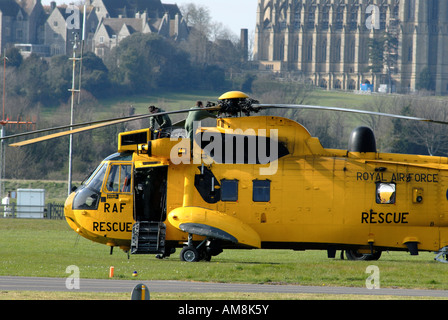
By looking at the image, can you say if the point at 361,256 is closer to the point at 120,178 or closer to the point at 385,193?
the point at 385,193

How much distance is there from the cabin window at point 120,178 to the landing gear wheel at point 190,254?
2134mm

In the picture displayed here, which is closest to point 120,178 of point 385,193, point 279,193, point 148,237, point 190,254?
point 148,237

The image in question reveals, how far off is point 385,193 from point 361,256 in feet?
9.87

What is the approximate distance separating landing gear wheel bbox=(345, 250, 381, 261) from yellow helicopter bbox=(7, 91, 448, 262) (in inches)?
65.7

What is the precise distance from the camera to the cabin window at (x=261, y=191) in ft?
77.5

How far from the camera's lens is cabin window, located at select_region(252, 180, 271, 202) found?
930 inches

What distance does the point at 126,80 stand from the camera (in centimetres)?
16112

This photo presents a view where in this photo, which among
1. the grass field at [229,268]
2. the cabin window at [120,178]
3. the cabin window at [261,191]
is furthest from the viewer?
the cabin window at [120,178]

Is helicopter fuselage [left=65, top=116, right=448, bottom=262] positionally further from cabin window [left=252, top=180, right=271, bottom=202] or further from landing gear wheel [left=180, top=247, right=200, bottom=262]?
landing gear wheel [left=180, top=247, right=200, bottom=262]

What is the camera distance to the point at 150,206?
24.1 m

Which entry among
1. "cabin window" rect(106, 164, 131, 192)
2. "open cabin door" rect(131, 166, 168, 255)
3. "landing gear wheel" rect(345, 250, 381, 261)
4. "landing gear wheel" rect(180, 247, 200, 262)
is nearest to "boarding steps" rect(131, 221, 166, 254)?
"open cabin door" rect(131, 166, 168, 255)

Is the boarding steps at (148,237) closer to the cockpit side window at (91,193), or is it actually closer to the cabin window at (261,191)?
the cockpit side window at (91,193)

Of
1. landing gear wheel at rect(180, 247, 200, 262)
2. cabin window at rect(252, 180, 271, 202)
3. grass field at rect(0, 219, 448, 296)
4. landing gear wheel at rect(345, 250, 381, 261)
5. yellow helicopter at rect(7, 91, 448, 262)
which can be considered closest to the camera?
grass field at rect(0, 219, 448, 296)

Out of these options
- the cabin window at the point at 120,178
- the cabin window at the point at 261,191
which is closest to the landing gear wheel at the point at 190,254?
the cabin window at the point at 261,191
